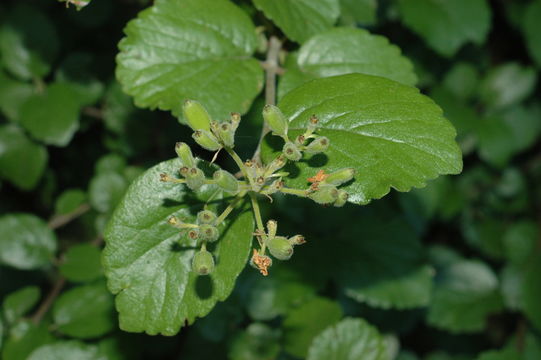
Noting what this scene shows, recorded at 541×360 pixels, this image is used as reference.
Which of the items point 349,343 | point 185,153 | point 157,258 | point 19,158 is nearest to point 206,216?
point 185,153

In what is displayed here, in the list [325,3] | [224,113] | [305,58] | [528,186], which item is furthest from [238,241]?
[528,186]

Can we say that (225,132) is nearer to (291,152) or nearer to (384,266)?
(291,152)

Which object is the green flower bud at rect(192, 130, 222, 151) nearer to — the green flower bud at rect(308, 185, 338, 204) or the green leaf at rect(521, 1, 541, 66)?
the green flower bud at rect(308, 185, 338, 204)

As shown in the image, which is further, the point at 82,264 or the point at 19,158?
the point at 19,158

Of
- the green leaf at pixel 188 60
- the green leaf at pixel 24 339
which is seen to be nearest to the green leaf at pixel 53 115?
the green leaf at pixel 24 339

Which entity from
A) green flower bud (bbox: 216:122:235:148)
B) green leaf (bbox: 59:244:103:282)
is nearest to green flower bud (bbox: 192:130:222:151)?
green flower bud (bbox: 216:122:235:148)

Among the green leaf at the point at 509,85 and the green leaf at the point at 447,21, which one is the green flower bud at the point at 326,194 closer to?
the green leaf at the point at 447,21

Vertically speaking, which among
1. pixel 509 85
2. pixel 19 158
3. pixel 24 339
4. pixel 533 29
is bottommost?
pixel 24 339
